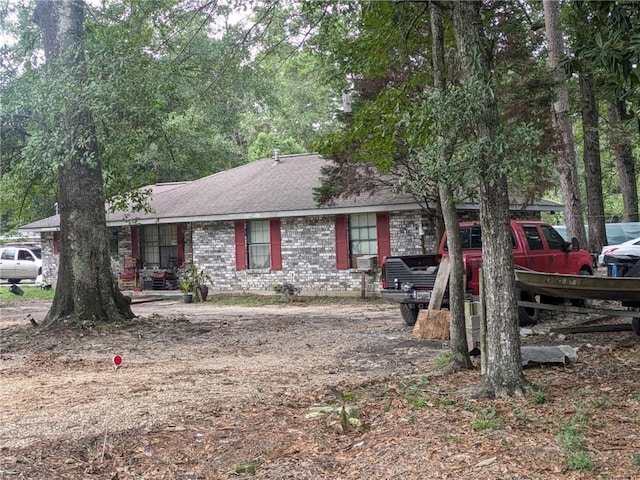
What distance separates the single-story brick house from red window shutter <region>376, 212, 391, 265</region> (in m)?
0.03

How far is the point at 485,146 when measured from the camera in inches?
239

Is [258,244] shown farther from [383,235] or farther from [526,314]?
[526,314]

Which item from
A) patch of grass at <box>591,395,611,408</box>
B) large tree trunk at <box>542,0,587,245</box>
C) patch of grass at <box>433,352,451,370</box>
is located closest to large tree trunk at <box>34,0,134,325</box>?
patch of grass at <box>433,352,451,370</box>

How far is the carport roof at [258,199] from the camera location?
1974cm

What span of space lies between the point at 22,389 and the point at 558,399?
603 centimetres

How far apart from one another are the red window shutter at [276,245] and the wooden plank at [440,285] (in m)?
10.8

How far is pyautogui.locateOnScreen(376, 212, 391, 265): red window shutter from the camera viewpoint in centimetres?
1980

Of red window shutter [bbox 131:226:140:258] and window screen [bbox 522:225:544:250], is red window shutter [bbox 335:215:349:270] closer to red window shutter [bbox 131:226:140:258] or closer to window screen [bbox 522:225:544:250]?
window screen [bbox 522:225:544:250]

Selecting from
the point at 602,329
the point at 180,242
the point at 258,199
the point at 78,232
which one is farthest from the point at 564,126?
the point at 180,242

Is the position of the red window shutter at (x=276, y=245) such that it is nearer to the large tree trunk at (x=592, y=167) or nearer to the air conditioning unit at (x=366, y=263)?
the air conditioning unit at (x=366, y=263)

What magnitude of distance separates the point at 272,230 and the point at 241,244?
4.37 ft

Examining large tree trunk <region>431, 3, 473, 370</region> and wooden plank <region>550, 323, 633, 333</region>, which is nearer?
large tree trunk <region>431, 3, 473, 370</region>

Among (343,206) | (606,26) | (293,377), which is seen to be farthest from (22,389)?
(343,206)

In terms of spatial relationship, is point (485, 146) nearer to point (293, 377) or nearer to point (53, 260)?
point (293, 377)
